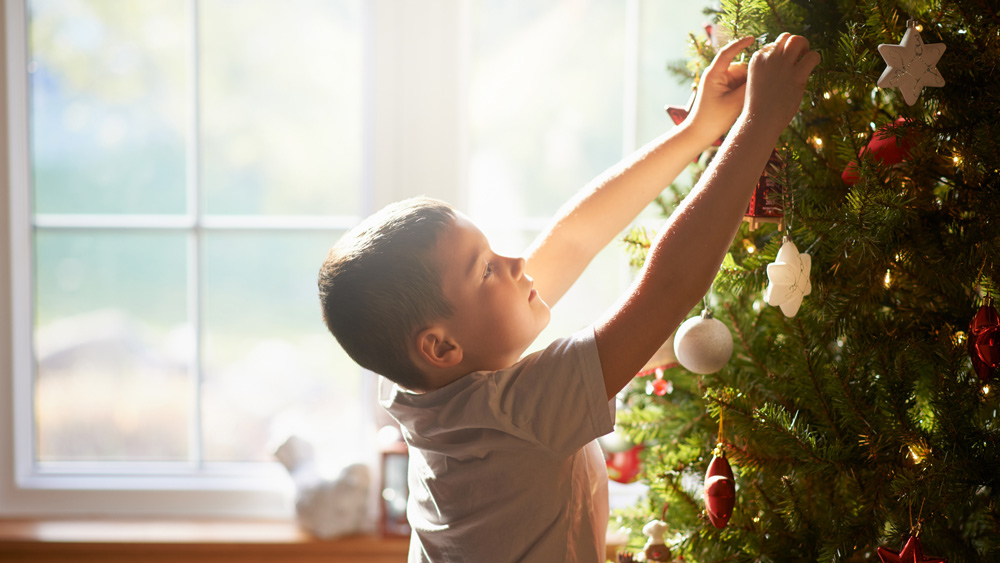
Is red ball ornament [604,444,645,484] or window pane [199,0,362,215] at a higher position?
window pane [199,0,362,215]

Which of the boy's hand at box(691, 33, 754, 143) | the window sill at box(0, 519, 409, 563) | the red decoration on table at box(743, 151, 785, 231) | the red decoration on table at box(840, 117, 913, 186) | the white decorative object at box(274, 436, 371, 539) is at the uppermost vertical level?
the boy's hand at box(691, 33, 754, 143)

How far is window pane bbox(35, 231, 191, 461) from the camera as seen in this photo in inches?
64.5

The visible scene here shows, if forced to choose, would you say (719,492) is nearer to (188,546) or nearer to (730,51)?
(730,51)

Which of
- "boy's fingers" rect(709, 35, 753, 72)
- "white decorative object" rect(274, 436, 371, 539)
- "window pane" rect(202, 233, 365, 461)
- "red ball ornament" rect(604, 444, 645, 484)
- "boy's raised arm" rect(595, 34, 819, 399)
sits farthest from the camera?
"window pane" rect(202, 233, 365, 461)

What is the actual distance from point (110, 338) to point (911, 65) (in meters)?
1.59

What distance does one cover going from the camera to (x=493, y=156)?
1610 mm

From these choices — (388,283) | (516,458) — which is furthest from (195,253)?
(516,458)

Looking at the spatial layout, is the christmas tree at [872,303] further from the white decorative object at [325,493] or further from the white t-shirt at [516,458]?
the white decorative object at [325,493]

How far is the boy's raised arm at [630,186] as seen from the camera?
823 mm

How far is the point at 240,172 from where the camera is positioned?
1617 millimetres

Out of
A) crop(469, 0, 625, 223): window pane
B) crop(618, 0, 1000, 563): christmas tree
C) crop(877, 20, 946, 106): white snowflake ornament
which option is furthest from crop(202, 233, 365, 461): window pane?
crop(877, 20, 946, 106): white snowflake ornament

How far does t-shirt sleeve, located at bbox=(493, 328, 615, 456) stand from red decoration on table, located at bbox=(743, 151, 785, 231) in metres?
0.23

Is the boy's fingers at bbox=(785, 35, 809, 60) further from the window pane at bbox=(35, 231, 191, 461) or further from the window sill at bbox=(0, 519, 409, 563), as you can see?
the window pane at bbox=(35, 231, 191, 461)

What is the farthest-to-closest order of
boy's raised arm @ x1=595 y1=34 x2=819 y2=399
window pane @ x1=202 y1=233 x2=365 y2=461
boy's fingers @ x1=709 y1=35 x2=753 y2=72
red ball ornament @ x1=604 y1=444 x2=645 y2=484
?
1. window pane @ x1=202 y1=233 x2=365 y2=461
2. red ball ornament @ x1=604 y1=444 x2=645 y2=484
3. boy's fingers @ x1=709 y1=35 x2=753 y2=72
4. boy's raised arm @ x1=595 y1=34 x2=819 y2=399
